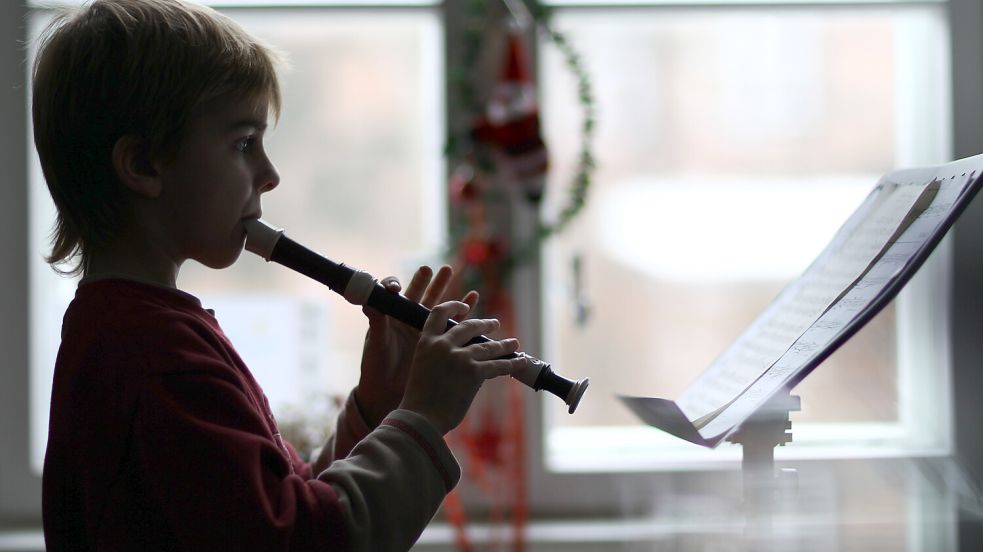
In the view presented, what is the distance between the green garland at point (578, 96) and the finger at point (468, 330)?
79cm

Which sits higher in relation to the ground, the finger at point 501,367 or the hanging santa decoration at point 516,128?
the hanging santa decoration at point 516,128

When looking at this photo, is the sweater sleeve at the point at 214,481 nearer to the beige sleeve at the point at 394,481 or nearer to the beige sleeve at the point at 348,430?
the beige sleeve at the point at 394,481

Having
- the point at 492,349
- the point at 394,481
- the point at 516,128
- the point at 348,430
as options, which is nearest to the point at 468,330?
the point at 492,349

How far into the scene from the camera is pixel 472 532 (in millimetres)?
1571

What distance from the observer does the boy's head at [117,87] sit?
0.66 metres

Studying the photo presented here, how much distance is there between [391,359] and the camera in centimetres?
84

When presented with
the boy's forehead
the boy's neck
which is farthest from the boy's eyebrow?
the boy's neck

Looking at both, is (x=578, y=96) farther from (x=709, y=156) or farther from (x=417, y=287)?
(x=417, y=287)

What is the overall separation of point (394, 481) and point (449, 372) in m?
0.09

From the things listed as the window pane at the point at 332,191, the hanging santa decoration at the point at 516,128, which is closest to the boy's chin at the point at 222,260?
the hanging santa decoration at the point at 516,128

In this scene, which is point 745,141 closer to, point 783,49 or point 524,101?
point 783,49

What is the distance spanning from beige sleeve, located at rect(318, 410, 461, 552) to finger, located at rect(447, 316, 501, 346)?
0.07 m

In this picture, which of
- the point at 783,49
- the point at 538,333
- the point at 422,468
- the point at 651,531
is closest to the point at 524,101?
the point at 538,333

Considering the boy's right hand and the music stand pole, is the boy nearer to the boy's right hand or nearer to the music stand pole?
the boy's right hand
